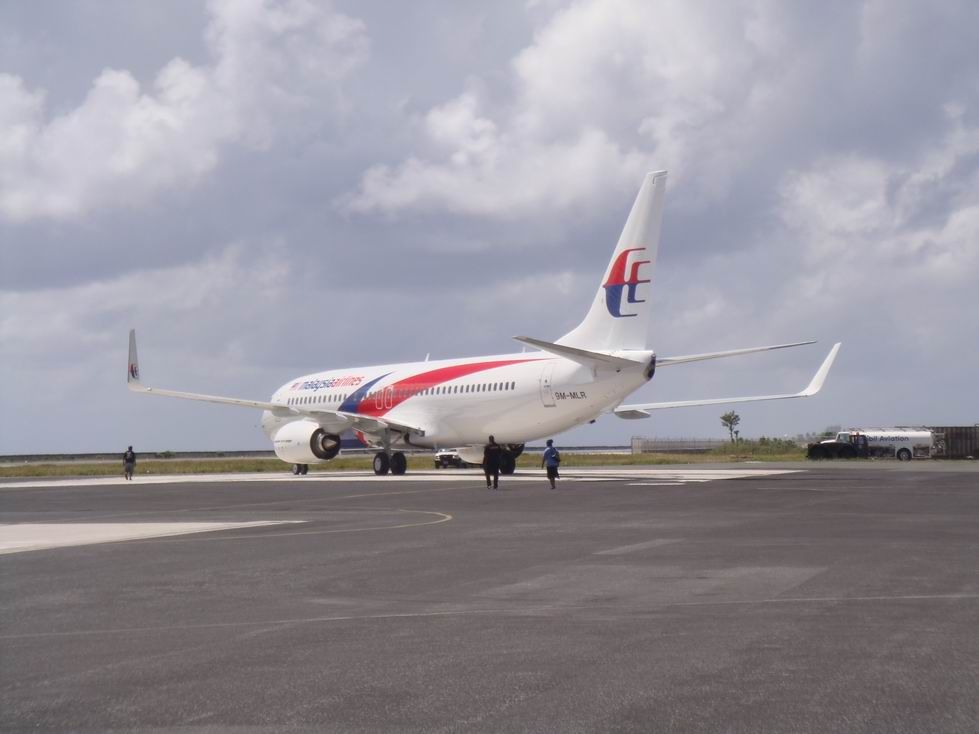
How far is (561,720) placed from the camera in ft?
20.0

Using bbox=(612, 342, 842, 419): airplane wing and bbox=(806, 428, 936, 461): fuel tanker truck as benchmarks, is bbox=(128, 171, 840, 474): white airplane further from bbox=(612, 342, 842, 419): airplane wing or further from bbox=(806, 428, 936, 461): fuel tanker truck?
bbox=(806, 428, 936, 461): fuel tanker truck

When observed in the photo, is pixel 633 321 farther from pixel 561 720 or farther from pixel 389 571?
pixel 561 720

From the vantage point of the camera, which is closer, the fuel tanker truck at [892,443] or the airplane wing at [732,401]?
the airplane wing at [732,401]

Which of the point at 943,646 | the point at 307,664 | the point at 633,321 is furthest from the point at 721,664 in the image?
the point at 633,321

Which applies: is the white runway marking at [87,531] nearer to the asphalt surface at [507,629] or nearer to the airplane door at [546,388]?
the asphalt surface at [507,629]

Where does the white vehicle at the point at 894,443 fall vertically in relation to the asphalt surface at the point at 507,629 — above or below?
above

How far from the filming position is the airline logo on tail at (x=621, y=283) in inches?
1470

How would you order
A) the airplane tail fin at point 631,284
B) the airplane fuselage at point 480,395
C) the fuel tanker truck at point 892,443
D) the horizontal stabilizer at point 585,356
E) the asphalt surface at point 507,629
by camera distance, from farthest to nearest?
the fuel tanker truck at point 892,443 → the airplane fuselage at point 480,395 → the airplane tail fin at point 631,284 → the horizontal stabilizer at point 585,356 → the asphalt surface at point 507,629

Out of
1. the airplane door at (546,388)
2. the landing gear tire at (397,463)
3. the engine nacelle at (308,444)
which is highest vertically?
the airplane door at (546,388)

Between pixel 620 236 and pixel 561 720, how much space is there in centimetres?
3248

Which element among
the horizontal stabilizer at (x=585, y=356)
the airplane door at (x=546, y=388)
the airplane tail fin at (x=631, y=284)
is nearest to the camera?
the horizontal stabilizer at (x=585, y=356)

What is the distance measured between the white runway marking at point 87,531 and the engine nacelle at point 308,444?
84.6 feet

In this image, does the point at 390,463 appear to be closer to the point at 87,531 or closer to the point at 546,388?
the point at 546,388

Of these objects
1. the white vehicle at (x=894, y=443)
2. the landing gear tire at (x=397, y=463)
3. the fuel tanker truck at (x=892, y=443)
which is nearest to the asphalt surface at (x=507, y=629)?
the landing gear tire at (x=397, y=463)
